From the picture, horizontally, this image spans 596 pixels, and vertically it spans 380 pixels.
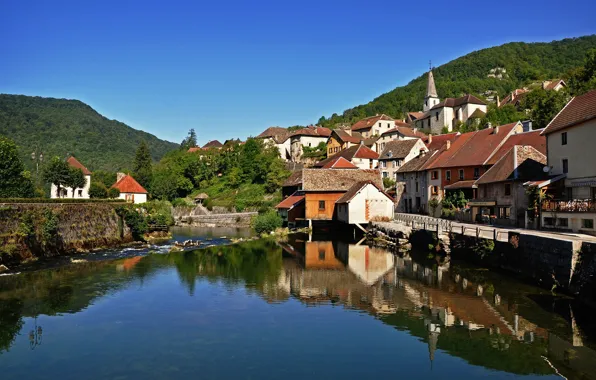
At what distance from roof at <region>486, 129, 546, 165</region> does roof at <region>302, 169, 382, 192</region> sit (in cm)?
Result: 1181

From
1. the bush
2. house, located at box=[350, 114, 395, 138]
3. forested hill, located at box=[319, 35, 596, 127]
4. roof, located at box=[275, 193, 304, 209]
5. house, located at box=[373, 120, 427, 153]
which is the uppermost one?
forested hill, located at box=[319, 35, 596, 127]

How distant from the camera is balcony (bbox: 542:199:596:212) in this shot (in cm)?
2249

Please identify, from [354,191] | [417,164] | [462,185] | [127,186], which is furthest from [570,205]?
[127,186]

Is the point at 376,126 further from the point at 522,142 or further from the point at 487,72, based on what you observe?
the point at 487,72

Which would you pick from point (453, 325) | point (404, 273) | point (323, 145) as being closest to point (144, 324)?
point (453, 325)

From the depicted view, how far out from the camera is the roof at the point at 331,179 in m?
47.8

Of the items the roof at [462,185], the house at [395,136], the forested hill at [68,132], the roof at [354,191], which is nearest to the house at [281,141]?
the house at [395,136]

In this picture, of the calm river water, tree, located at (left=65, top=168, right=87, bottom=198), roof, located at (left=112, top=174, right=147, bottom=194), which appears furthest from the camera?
roof, located at (left=112, top=174, right=147, bottom=194)

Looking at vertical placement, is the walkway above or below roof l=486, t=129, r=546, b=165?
below

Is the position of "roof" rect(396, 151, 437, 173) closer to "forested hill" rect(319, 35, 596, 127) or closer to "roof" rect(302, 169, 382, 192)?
"roof" rect(302, 169, 382, 192)

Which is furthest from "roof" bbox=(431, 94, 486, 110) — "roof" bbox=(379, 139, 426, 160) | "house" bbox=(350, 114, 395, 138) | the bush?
the bush

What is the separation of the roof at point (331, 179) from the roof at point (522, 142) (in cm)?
1181

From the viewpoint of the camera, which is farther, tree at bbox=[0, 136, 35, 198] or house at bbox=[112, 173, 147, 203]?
house at bbox=[112, 173, 147, 203]

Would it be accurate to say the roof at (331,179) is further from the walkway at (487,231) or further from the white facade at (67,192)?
the white facade at (67,192)
